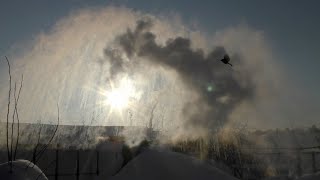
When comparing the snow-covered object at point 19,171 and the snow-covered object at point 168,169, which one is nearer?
the snow-covered object at point 19,171

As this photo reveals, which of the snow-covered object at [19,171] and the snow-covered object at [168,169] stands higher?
the snow-covered object at [19,171]

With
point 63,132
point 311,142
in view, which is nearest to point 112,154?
point 63,132

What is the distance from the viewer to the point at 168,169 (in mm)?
17844

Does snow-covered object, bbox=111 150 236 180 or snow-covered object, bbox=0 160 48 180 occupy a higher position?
snow-covered object, bbox=0 160 48 180

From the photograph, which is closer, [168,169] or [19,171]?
[19,171]

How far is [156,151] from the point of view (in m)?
20.1

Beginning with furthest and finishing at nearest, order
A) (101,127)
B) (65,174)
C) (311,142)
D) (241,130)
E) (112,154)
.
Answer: (101,127) < (311,142) < (241,130) < (112,154) < (65,174)

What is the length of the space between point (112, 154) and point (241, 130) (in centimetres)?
2051

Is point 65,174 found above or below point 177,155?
below

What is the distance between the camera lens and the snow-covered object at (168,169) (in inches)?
672

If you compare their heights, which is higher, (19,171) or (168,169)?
(19,171)

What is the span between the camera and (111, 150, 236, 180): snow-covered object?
17.1 m

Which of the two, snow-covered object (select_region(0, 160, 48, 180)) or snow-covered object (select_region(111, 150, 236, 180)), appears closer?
snow-covered object (select_region(0, 160, 48, 180))

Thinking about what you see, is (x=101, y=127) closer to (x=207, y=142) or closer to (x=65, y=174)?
(x=207, y=142)
